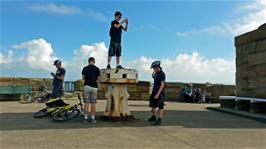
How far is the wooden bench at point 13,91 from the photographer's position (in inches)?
726

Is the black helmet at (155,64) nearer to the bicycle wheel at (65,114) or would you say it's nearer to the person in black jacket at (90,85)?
the person in black jacket at (90,85)

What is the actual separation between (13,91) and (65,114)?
34.1ft

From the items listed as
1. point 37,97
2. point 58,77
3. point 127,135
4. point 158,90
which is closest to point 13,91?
point 37,97

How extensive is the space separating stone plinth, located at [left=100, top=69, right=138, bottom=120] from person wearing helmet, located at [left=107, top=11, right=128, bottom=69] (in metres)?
0.49

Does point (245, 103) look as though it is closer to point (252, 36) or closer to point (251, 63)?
point (251, 63)

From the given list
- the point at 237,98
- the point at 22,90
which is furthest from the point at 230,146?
the point at 22,90

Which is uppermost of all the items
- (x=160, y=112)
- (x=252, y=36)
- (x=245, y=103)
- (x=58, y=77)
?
(x=252, y=36)

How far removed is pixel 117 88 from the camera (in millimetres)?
9578

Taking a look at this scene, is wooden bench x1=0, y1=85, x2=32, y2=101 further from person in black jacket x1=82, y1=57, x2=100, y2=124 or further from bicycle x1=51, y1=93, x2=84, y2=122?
person in black jacket x1=82, y1=57, x2=100, y2=124

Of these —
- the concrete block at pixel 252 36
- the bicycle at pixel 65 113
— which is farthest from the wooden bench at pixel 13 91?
the concrete block at pixel 252 36

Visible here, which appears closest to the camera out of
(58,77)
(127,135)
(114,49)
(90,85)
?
(127,135)

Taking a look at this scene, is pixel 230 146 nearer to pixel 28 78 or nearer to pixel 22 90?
pixel 22 90

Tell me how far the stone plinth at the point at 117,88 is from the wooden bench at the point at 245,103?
471 cm

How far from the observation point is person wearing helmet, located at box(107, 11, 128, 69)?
9781 mm
